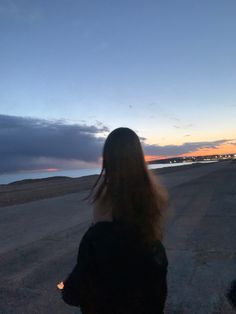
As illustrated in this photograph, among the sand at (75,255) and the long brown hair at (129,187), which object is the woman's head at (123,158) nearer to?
the long brown hair at (129,187)

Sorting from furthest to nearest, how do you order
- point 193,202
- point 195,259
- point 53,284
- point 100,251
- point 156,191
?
point 193,202 < point 195,259 < point 53,284 < point 156,191 < point 100,251

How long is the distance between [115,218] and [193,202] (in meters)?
13.9

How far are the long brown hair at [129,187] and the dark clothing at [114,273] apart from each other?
0.07 m

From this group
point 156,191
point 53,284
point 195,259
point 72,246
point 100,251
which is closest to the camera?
point 100,251

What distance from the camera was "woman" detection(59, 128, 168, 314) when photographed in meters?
2.12

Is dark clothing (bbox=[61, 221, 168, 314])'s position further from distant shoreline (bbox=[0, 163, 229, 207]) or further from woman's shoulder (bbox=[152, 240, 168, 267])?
distant shoreline (bbox=[0, 163, 229, 207])

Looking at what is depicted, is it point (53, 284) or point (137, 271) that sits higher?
point (137, 271)

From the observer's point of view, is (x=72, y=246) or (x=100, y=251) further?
(x=72, y=246)

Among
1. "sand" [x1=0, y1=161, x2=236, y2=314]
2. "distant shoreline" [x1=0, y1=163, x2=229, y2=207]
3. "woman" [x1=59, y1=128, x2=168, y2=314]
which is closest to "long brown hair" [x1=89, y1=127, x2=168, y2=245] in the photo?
"woman" [x1=59, y1=128, x2=168, y2=314]

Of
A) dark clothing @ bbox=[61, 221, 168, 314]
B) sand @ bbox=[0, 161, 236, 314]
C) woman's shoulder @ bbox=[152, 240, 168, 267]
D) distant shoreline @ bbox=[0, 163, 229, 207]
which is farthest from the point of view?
distant shoreline @ bbox=[0, 163, 229, 207]

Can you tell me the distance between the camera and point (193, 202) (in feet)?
51.2

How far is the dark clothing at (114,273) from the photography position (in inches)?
82.7

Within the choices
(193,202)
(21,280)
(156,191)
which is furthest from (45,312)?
(193,202)

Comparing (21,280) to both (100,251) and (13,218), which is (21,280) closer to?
(100,251)
